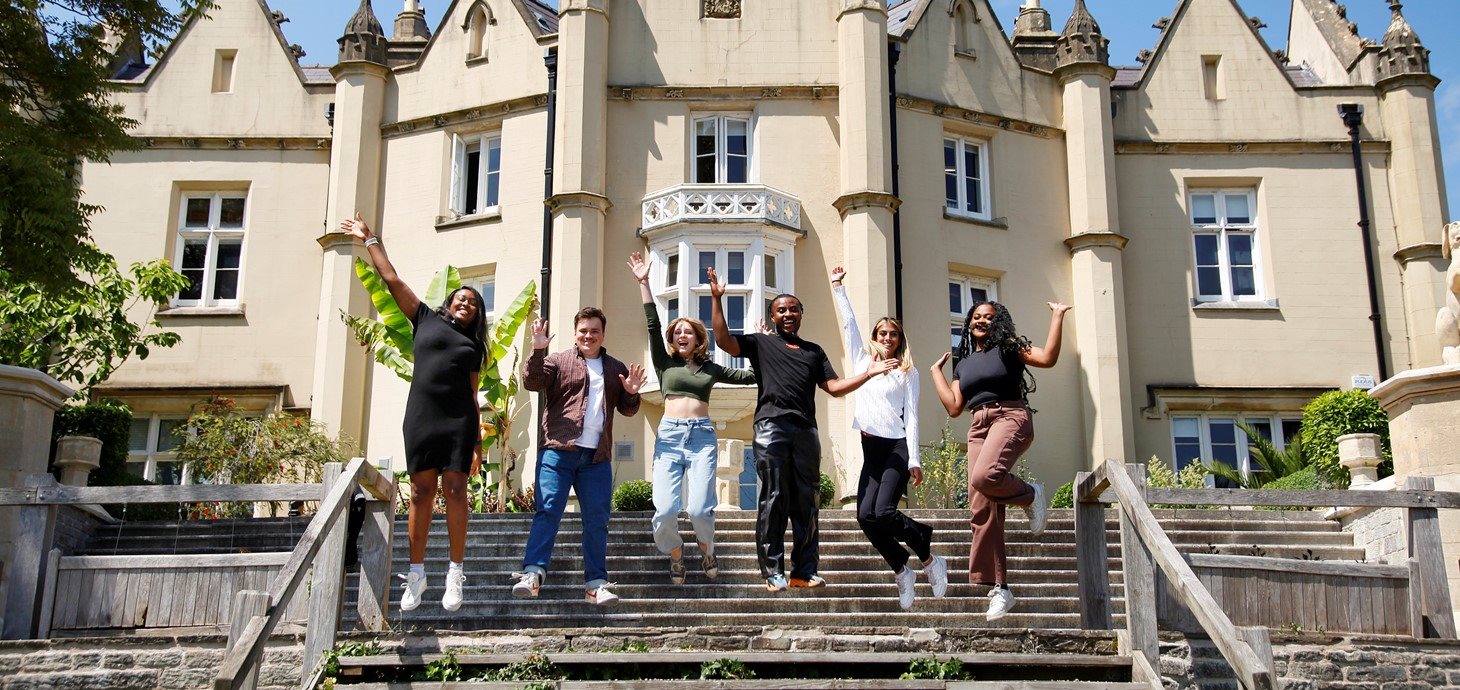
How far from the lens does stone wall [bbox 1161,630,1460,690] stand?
9367mm

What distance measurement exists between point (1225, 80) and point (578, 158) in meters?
11.3

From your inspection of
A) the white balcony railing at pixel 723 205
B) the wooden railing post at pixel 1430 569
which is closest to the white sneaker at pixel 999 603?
the wooden railing post at pixel 1430 569

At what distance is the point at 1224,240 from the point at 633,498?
458 inches

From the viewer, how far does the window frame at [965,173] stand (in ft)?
76.1

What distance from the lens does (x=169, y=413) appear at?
23.0 m

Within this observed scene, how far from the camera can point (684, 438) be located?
10570mm

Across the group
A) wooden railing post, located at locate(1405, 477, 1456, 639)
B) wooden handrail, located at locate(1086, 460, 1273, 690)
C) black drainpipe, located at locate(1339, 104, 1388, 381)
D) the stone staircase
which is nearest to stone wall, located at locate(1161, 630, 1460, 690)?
wooden railing post, located at locate(1405, 477, 1456, 639)

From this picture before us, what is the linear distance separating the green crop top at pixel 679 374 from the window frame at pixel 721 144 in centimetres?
1158

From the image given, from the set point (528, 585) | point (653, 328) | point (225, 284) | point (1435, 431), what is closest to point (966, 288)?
point (1435, 431)

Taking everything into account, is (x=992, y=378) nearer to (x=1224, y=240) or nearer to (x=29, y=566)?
Answer: (x=29, y=566)

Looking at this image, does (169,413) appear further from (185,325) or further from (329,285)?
(329,285)

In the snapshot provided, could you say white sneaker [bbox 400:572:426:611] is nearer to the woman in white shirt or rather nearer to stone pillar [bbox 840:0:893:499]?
the woman in white shirt

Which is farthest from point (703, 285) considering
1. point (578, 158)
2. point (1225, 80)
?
point (1225, 80)

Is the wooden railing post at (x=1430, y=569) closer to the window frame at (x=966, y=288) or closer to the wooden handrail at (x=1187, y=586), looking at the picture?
the wooden handrail at (x=1187, y=586)
